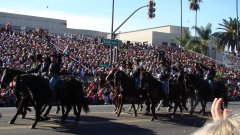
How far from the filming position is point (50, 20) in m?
62.2

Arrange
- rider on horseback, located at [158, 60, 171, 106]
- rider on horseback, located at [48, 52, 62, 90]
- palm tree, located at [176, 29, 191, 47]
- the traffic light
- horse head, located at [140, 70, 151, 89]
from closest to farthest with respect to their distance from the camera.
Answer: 1. rider on horseback, located at [48, 52, 62, 90]
2. horse head, located at [140, 70, 151, 89]
3. rider on horseback, located at [158, 60, 171, 106]
4. the traffic light
5. palm tree, located at [176, 29, 191, 47]

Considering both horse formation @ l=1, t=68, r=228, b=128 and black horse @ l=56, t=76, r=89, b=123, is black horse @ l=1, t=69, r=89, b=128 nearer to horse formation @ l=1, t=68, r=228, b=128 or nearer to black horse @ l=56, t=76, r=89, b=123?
horse formation @ l=1, t=68, r=228, b=128

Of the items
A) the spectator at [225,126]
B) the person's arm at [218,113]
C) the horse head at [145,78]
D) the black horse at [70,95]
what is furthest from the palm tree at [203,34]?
the spectator at [225,126]

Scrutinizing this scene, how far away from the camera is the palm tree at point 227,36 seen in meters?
63.2

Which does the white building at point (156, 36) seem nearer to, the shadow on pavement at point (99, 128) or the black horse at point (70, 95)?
the black horse at point (70, 95)

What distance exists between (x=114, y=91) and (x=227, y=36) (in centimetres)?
4938

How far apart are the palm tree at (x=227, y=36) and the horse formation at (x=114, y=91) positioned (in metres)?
44.8

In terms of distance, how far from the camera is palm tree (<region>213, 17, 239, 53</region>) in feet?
208

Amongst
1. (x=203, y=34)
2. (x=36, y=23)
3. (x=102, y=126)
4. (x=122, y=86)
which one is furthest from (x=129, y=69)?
(x=36, y=23)

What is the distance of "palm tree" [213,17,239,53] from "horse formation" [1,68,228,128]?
147 feet

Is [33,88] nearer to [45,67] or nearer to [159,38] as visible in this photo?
[45,67]

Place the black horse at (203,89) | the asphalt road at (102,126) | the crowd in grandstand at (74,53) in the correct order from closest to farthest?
the asphalt road at (102,126), the black horse at (203,89), the crowd in grandstand at (74,53)

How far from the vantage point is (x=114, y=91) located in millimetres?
17406

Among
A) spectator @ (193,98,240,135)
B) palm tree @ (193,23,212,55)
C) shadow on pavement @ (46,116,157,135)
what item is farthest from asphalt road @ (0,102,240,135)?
palm tree @ (193,23,212,55)
